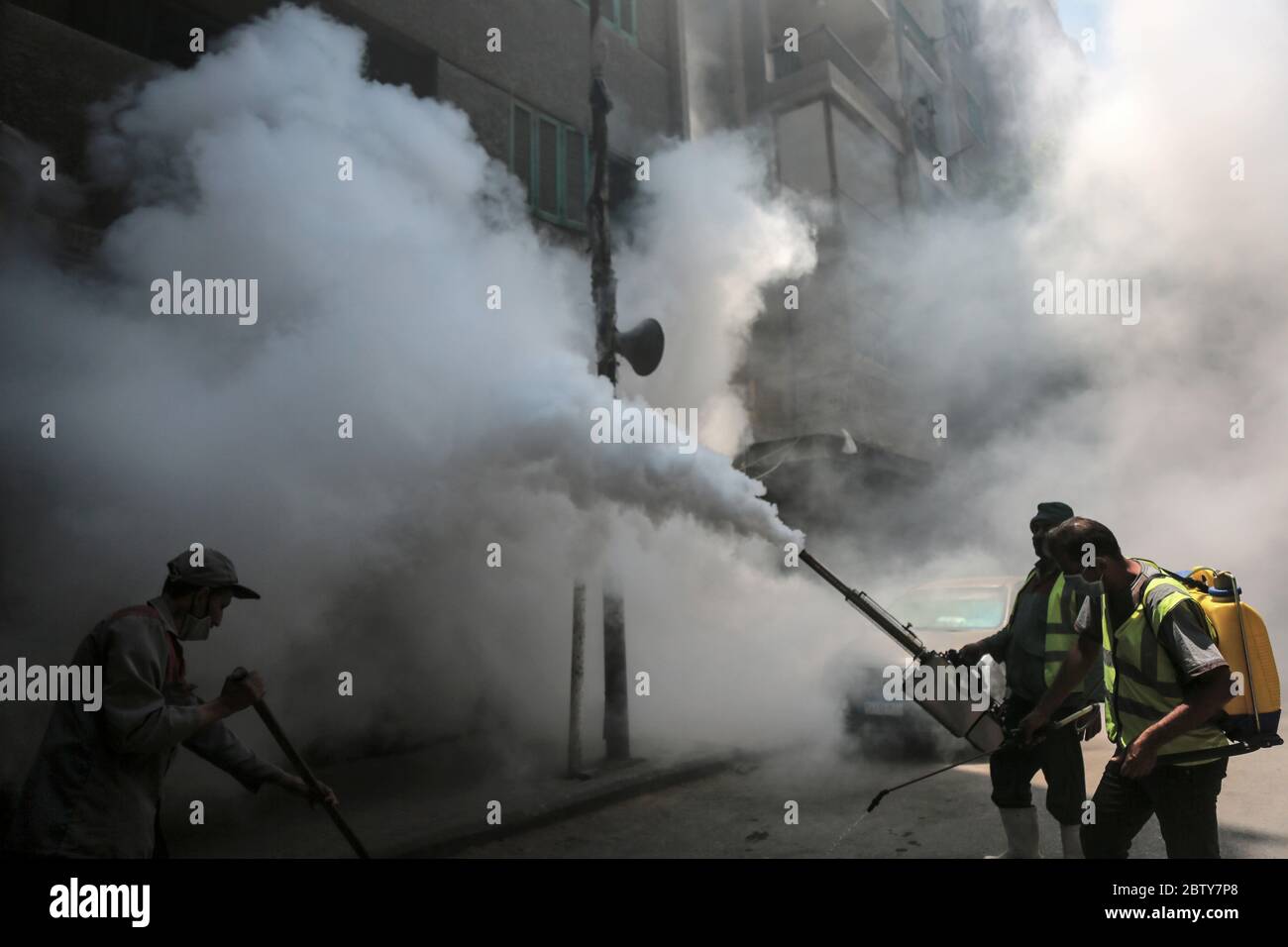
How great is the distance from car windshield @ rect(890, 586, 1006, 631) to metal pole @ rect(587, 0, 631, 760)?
2.36 meters

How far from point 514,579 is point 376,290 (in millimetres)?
2369

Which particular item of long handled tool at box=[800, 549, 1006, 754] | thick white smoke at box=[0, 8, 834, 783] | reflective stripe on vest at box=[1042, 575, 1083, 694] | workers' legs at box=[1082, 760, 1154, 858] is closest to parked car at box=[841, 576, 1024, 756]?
thick white smoke at box=[0, 8, 834, 783]

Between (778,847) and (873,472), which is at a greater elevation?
(873,472)

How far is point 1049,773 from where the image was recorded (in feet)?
11.1

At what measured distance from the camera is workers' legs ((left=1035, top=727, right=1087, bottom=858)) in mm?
3344

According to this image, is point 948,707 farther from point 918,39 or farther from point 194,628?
point 918,39

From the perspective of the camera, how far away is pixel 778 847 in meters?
4.20

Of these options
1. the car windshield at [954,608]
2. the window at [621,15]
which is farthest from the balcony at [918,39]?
the car windshield at [954,608]

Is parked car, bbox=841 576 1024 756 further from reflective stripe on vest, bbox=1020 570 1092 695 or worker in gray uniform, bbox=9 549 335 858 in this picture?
worker in gray uniform, bbox=9 549 335 858
